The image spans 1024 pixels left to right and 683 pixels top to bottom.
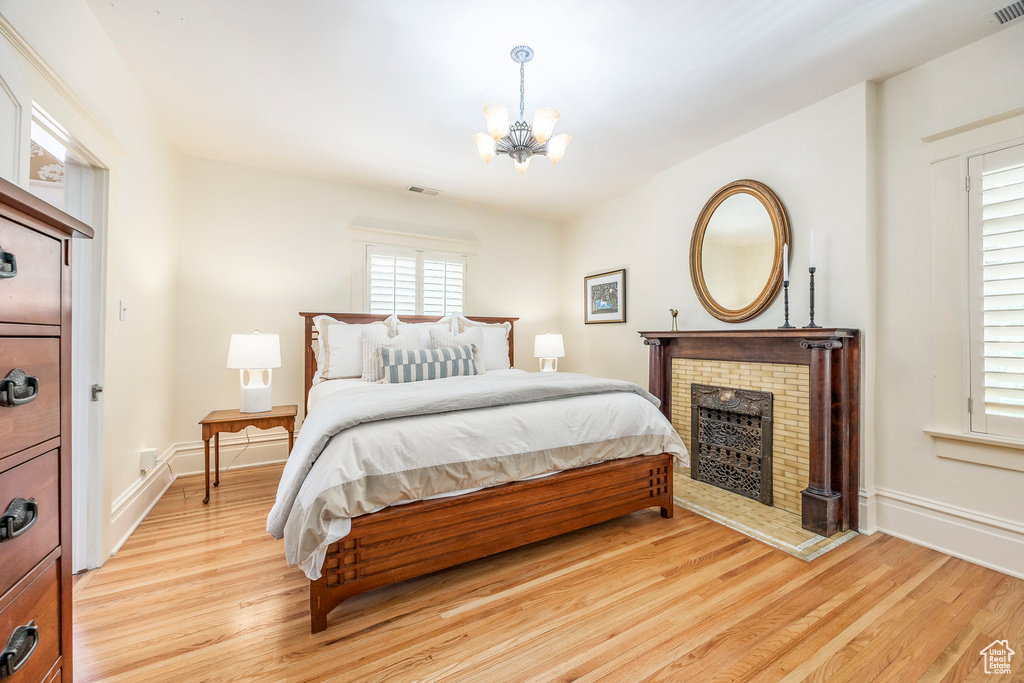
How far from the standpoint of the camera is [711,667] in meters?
1.42

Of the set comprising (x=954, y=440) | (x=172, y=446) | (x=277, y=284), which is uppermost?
(x=277, y=284)

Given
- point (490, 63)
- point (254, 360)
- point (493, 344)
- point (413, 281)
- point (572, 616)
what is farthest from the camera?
point (413, 281)

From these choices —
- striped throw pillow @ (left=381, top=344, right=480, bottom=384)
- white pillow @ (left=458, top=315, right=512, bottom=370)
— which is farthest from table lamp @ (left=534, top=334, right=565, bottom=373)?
striped throw pillow @ (left=381, top=344, right=480, bottom=384)

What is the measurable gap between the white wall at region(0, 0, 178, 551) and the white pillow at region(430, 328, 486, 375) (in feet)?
6.22

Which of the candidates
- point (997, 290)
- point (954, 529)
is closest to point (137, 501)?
point (954, 529)

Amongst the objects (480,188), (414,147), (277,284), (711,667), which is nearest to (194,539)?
(277,284)

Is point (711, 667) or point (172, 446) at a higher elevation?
point (172, 446)

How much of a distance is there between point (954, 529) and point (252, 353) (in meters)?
4.35

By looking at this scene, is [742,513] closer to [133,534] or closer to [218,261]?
[133,534]

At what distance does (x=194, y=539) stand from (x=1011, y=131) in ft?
15.4

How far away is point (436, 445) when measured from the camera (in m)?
1.81

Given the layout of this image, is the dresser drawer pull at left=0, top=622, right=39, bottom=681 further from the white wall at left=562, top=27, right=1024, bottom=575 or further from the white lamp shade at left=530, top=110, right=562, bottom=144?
the white wall at left=562, top=27, right=1024, bottom=575

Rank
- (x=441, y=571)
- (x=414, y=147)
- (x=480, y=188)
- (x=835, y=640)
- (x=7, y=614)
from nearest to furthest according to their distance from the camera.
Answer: (x=7, y=614) → (x=835, y=640) → (x=441, y=571) → (x=414, y=147) → (x=480, y=188)

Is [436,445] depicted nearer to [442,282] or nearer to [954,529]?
[954,529]
